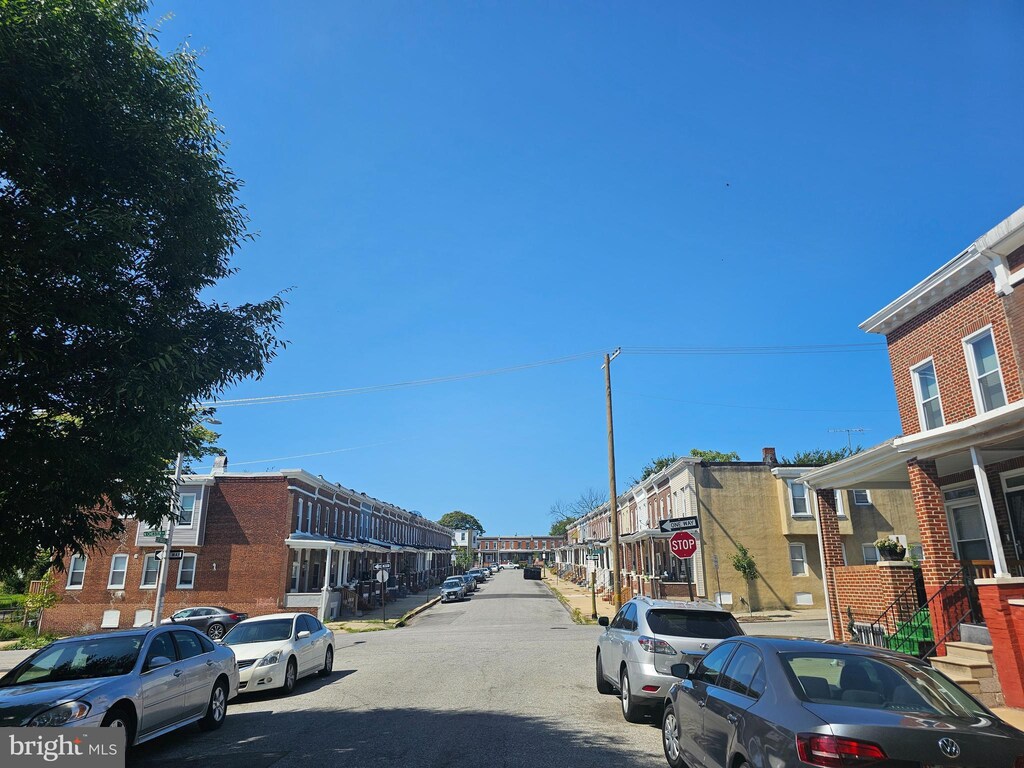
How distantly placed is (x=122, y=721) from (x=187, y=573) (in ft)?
98.7

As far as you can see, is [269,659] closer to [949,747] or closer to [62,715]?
[62,715]

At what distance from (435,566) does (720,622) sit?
72.9m

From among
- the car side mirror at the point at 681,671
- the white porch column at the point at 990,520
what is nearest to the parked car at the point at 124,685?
the car side mirror at the point at 681,671

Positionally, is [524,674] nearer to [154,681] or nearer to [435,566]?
[154,681]

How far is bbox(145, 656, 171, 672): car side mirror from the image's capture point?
871cm

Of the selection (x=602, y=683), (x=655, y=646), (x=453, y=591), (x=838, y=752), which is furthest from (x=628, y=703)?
(x=453, y=591)

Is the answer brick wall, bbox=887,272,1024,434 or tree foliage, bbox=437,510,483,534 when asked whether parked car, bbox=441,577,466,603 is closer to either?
brick wall, bbox=887,272,1024,434

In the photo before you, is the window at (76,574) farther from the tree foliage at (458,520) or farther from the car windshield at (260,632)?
the tree foliage at (458,520)

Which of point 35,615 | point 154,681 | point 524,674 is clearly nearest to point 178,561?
point 35,615

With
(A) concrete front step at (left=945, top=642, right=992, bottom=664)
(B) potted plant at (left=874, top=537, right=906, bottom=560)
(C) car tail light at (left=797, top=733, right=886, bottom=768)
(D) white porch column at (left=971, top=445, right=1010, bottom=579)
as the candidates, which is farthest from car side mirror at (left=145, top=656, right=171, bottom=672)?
(B) potted plant at (left=874, top=537, right=906, bottom=560)

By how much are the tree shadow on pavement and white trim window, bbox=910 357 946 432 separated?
32.9ft

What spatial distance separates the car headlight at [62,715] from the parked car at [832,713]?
6.20 metres

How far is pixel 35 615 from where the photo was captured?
34.0 meters

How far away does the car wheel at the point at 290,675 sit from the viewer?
42.4 ft
